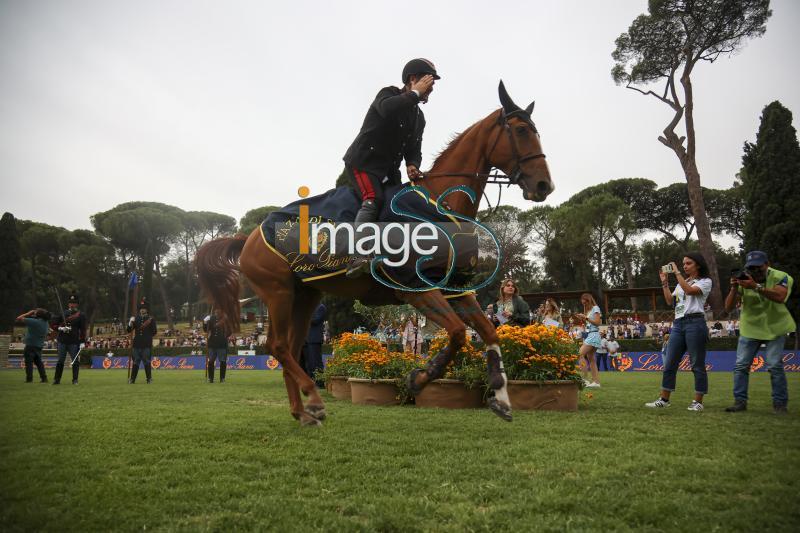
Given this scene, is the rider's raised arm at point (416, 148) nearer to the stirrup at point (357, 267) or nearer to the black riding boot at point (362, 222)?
the black riding boot at point (362, 222)

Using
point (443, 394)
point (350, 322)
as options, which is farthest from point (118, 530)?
point (350, 322)

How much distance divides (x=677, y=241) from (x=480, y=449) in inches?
2506

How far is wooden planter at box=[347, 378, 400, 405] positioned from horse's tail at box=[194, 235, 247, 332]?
8.08ft

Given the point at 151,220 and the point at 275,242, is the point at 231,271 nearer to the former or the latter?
the point at 275,242

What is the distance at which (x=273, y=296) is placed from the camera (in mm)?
6289

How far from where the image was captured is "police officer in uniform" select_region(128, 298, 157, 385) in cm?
1588

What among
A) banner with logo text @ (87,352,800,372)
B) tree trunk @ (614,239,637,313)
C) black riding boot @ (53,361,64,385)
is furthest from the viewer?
tree trunk @ (614,239,637,313)

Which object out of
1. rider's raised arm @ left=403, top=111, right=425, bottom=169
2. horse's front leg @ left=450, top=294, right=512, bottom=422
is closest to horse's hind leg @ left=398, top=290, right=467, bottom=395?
horse's front leg @ left=450, top=294, right=512, bottom=422

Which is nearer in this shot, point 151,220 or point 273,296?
point 273,296

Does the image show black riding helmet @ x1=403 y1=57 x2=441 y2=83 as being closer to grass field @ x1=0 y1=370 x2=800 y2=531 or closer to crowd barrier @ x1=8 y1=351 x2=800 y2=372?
grass field @ x1=0 y1=370 x2=800 y2=531

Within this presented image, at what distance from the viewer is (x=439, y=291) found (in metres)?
5.05

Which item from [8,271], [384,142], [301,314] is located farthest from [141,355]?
[384,142]

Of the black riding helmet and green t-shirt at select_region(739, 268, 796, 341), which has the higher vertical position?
the black riding helmet

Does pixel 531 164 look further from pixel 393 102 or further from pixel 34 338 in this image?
pixel 34 338
